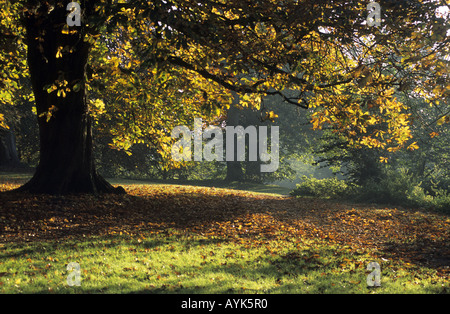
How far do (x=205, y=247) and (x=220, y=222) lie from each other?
2.75 m

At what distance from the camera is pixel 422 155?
96.3ft

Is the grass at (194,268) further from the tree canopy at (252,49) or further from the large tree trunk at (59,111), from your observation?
the large tree trunk at (59,111)

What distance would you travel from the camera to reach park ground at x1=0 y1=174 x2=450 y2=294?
20.4 ft

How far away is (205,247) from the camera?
8.53m

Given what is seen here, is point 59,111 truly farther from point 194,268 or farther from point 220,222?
point 194,268

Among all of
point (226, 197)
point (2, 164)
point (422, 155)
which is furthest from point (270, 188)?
point (2, 164)

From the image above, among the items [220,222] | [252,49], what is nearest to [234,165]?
[220,222]

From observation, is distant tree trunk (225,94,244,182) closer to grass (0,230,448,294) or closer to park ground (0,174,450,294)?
park ground (0,174,450,294)

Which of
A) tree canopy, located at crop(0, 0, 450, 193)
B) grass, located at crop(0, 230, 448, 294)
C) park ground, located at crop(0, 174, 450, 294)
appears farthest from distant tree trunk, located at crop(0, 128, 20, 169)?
grass, located at crop(0, 230, 448, 294)

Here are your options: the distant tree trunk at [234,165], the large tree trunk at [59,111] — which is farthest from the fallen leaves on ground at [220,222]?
the distant tree trunk at [234,165]

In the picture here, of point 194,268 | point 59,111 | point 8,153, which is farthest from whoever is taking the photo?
point 8,153
